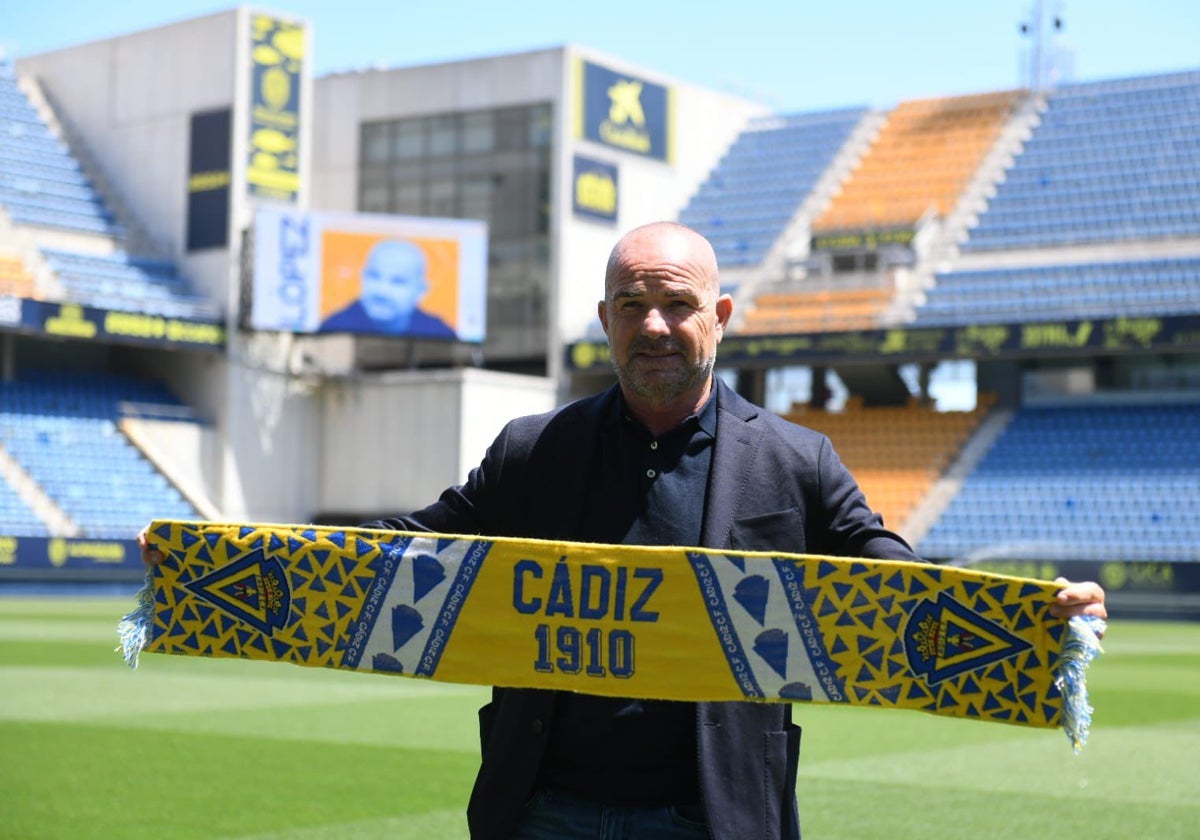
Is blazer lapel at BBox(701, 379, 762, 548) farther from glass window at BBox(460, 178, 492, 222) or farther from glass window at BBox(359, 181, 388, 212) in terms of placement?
glass window at BBox(359, 181, 388, 212)

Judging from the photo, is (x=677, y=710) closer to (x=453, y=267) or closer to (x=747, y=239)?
(x=453, y=267)

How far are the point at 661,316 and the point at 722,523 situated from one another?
474 mm

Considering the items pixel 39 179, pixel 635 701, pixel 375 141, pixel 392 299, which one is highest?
pixel 375 141

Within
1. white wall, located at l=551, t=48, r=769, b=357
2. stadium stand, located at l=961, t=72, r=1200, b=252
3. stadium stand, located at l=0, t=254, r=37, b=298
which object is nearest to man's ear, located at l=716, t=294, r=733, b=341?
white wall, located at l=551, t=48, r=769, b=357

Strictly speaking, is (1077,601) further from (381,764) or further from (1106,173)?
(1106,173)

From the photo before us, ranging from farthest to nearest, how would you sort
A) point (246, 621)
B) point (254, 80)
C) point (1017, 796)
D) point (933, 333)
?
point (254, 80) < point (933, 333) < point (1017, 796) < point (246, 621)

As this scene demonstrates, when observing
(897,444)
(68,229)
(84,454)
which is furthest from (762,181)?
(84,454)

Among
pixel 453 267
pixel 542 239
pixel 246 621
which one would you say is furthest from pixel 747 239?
pixel 246 621

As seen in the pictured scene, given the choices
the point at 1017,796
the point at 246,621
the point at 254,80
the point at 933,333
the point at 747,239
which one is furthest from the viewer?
the point at 747,239

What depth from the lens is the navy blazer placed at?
364 centimetres

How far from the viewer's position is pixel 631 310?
374 cm

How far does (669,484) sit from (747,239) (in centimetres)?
3950

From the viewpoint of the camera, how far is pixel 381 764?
10539mm

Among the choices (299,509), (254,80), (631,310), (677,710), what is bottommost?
(299,509)
